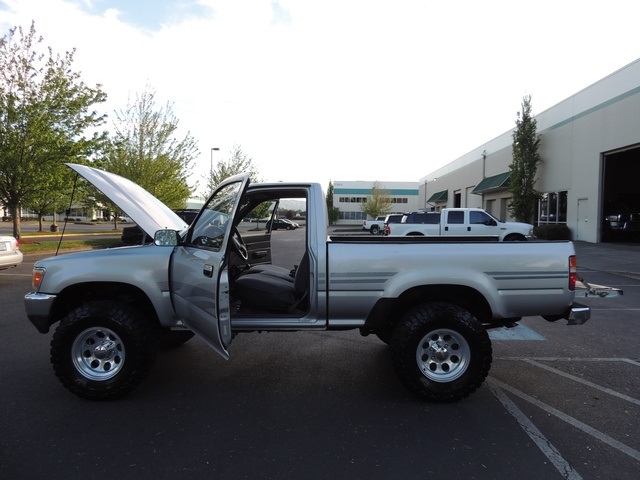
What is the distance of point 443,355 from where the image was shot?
3848 mm

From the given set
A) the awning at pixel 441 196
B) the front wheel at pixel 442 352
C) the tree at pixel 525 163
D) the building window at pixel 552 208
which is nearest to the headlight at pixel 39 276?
the front wheel at pixel 442 352

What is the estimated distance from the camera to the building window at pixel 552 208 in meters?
24.5

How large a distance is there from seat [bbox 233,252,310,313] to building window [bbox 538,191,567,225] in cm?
2427

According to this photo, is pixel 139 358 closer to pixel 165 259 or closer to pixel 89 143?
pixel 165 259

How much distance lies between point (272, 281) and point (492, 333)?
347cm

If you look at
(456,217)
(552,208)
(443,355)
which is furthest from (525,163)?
(443,355)

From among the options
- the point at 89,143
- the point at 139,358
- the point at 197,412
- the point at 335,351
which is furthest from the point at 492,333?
the point at 89,143

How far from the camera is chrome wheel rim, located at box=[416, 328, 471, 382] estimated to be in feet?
12.5

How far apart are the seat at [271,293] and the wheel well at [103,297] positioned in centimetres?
85

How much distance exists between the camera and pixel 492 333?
6.09 metres

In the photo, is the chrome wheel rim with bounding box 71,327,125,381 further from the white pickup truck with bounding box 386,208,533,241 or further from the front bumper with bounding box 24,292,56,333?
the white pickup truck with bounding box 386,208,533,241

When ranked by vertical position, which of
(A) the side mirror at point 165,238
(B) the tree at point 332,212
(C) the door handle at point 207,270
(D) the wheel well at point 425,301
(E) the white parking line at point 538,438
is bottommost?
(E) the white parking line at point 538,438

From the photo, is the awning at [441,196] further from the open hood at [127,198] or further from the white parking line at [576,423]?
the open hood at [127,198]

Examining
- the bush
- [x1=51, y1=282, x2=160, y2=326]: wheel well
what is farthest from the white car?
the bush
